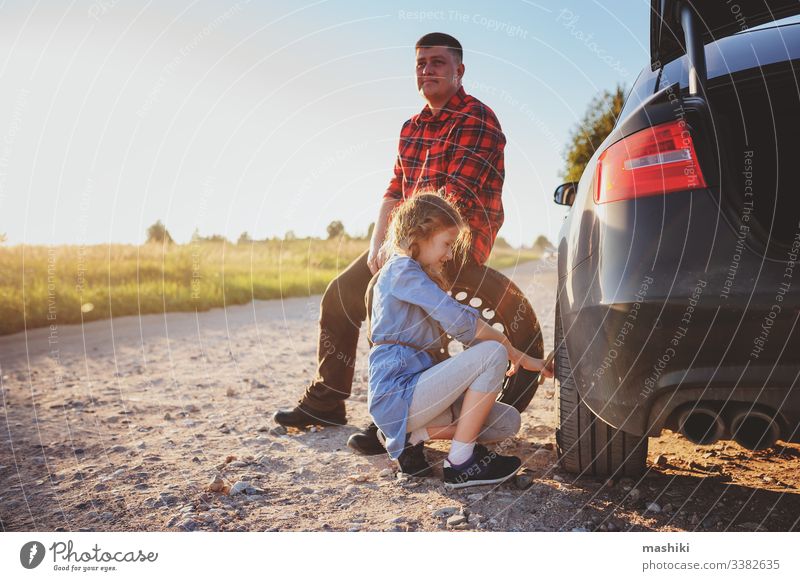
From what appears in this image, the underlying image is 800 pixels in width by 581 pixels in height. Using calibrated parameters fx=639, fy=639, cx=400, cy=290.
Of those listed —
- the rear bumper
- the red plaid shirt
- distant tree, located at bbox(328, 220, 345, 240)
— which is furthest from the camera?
distant tree, located at bbox(328, 220, 345, 240)

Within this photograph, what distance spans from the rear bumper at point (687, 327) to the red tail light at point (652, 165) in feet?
0.17

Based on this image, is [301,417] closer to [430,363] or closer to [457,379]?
[430,363]

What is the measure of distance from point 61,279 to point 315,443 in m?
7.54

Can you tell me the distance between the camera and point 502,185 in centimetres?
356

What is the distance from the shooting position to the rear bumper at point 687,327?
182 cm

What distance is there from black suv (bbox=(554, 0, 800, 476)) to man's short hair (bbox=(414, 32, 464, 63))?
1.63m

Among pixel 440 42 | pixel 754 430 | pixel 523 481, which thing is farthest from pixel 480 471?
pixel 440 42

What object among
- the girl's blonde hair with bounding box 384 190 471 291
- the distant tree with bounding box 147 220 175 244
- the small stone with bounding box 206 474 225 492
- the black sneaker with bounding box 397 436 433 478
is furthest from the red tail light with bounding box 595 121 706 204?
the distant tree with bounding box 147 220 175 244

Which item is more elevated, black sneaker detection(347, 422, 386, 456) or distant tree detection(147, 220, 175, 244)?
distant tree detection(147, 220, 175, 244)

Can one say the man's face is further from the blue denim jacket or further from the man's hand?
the blue denim jacket

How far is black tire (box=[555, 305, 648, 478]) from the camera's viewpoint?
2.61 m

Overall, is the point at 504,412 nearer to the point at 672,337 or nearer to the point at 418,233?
the point at 418,233
